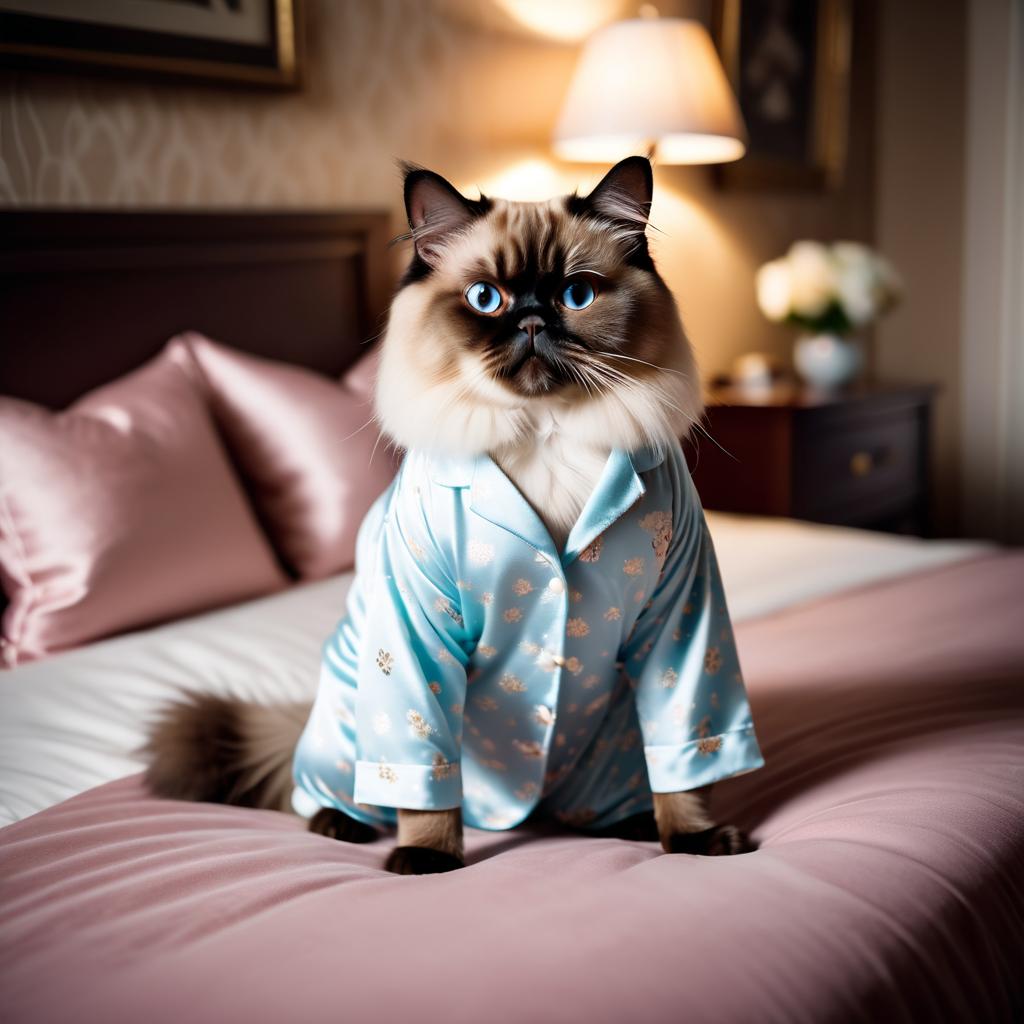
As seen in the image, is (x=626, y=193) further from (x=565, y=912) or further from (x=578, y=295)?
(x=565, y=912)

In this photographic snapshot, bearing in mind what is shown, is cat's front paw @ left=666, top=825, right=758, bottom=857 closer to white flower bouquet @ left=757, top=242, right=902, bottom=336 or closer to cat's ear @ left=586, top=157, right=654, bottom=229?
cat's ear @ left=586, top=157, right=654, bottom=229

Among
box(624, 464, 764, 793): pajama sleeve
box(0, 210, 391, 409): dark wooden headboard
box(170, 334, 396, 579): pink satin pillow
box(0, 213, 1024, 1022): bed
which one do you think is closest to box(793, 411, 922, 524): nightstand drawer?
box(0, 213, 1024, 1022): bed

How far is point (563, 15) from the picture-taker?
285cm

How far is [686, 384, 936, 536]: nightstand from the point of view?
283 centimetres

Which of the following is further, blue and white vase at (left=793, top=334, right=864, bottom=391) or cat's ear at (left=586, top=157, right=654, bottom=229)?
blue and white vase at (left=793, top=334, right=864, bottom=391)

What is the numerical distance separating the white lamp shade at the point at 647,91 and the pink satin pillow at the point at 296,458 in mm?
1071

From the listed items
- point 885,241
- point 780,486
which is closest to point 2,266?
point 780,486

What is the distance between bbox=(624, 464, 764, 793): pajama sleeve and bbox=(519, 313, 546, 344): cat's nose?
0.68 feet

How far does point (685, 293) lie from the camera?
3342 millimetres

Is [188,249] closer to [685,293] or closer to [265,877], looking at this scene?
[265,877]

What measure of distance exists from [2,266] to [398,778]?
1.29 meters

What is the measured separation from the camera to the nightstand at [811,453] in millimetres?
2834

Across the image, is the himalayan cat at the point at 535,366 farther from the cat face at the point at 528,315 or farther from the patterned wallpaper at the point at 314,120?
the patterned wallpaper at the point at 314,120

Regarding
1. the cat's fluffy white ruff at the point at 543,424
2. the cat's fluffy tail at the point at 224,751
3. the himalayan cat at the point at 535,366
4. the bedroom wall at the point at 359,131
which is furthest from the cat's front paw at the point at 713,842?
the bedroom wall at the point at 359,131
